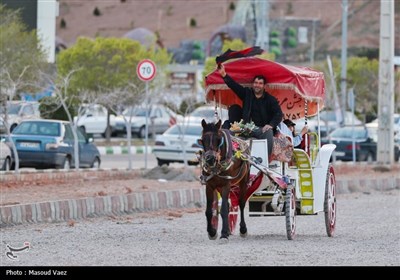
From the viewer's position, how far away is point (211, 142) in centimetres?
1533

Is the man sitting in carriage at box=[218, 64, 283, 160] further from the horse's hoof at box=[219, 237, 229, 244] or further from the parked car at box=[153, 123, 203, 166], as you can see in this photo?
the parked car at box=[153, 123, 203, 166]

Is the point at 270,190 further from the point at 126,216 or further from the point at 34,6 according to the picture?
the point at 34,6

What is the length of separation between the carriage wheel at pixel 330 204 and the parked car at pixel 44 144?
51.5ft

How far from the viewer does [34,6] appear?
216ft

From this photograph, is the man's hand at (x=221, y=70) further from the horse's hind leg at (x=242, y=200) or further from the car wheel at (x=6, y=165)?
the car wheel at (x=6, y=165)

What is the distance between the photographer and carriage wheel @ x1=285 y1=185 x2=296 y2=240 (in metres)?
16.4

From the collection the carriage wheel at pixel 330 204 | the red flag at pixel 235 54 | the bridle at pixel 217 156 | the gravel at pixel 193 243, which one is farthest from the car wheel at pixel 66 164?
the bridle at pixel 217 156

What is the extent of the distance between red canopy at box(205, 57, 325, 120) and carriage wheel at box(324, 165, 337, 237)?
1.07 m

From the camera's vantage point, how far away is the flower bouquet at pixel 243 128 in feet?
54.2

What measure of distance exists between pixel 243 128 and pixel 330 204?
2.08m

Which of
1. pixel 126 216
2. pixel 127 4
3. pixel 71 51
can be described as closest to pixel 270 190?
pixel 126 216

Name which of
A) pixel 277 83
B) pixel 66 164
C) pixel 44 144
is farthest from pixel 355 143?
pixel 277 83

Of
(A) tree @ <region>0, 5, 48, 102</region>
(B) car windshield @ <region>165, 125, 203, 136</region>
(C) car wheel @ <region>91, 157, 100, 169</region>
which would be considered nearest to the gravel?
(C) car wheel @ <region>91, 157, 100, 169</region>

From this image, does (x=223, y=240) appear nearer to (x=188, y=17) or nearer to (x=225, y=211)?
(x=225, y=211)
